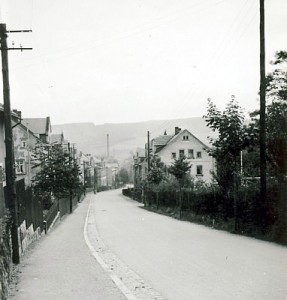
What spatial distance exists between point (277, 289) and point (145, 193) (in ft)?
145

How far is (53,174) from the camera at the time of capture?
3706cm

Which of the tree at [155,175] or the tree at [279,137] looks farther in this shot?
the tree at [155,175]

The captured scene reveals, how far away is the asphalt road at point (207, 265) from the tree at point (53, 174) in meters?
21.0

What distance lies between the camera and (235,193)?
1903 cm

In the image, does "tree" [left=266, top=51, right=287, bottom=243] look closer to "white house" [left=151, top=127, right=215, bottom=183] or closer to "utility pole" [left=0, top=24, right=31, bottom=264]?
"utility pole" [left=0, top=24, right=31, bottom=264]

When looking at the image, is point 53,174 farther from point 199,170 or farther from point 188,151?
point 199,170

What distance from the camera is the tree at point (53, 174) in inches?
1447

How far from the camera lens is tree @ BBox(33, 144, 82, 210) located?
36750 mm

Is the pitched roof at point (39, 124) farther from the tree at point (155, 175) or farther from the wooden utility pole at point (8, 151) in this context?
the wooden utility pole at point (8, 151)

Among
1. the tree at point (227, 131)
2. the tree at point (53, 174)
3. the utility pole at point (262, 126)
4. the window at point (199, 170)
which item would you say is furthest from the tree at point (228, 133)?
the window at point (199, 170)

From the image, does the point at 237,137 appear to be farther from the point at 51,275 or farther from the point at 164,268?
the point at 51,275

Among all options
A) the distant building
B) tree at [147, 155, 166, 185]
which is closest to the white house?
tree at [147, 155, 166, 185]

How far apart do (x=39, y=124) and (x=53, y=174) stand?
3027 centimetres

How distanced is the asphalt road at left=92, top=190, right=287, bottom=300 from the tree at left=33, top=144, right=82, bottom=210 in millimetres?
20992
